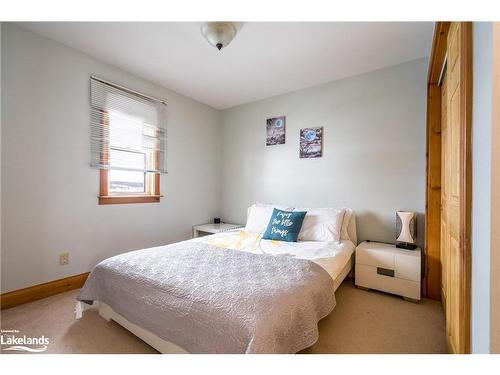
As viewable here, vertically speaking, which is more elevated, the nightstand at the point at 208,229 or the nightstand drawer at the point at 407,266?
the nightstand at the point at 208,229

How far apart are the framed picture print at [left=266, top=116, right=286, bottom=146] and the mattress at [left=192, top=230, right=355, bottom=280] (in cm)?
147

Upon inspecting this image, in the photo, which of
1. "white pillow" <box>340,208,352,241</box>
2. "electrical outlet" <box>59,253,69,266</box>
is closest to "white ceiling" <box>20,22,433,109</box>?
"white pillow" <box>340,208,352,241</box>

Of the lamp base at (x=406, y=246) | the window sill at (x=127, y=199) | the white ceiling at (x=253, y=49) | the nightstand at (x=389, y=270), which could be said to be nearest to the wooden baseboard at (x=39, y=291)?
the window sill at (x=127, y=199)

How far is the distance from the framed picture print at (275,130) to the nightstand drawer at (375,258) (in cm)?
179

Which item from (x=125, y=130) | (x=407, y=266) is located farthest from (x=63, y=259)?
(x=407, y=266)

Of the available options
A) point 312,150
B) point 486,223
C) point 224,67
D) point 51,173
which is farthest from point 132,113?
point 486,223

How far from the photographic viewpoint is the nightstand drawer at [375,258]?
2.19m

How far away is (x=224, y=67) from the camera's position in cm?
259

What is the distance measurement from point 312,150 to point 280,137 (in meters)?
0.53

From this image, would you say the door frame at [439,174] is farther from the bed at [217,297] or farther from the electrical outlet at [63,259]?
the electrical outlet at [63,259]

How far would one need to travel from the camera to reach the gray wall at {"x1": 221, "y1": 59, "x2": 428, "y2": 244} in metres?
2.44

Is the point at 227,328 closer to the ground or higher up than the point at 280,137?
closer to the ground
